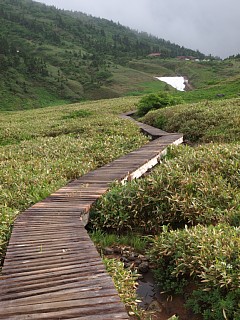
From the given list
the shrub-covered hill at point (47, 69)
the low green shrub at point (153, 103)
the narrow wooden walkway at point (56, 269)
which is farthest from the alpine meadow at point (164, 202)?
the shrub-covered hill at point (47, 69)

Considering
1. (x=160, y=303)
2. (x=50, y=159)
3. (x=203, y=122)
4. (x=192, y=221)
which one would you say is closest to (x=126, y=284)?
(x=160, y=303)

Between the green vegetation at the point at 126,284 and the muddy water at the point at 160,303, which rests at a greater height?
the green vegetation at the point at 126,284

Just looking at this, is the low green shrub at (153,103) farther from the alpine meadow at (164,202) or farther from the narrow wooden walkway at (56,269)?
the narrow wooden walkway at (56,269)

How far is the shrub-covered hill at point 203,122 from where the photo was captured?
1590 cm

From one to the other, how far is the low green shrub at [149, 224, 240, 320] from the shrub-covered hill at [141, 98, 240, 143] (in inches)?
371

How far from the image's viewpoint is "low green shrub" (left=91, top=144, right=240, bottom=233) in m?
7.52

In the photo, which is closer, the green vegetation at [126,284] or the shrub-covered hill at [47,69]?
the green vegetation at [126,284]

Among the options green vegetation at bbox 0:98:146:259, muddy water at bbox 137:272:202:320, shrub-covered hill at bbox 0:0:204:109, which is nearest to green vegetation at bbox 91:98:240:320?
muddy water at bbox 137:272:202:320

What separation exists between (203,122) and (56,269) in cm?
1444

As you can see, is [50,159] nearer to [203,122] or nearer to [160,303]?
[160,303]

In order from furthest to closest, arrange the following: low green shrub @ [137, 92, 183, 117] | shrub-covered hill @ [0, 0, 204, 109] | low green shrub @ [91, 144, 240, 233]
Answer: shrub-covered hill @ [0, 0, 204, 109] → low green shrub @ [137, 92, 183, 117] → low green shrub @ [91, 144, 240, 233]

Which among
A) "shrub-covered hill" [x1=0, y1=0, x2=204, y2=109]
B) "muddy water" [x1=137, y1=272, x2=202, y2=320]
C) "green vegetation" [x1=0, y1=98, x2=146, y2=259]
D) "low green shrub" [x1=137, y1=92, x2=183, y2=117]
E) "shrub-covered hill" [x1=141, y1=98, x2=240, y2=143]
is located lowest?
"muddy water" [x1=137, y1=272, x2=202, y2=320]

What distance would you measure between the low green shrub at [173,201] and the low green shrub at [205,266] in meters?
1.00

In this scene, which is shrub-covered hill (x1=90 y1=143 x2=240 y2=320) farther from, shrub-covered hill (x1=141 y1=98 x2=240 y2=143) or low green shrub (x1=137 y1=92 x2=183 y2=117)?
low green shrub (x1=137 y1=92 x2=183 y2=117)
